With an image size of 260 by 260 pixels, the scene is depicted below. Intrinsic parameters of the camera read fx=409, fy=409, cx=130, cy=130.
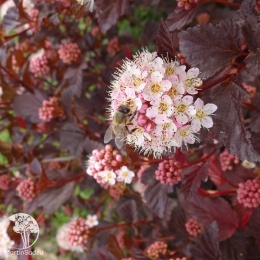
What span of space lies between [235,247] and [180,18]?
845 millimetres

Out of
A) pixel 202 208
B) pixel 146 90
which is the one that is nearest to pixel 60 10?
pixel 146 90

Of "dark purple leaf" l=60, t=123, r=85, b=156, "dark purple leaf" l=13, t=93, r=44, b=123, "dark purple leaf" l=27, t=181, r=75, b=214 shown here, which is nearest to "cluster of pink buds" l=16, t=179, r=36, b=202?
"dark purple leaf" l=27, t=181, r=75, b=214

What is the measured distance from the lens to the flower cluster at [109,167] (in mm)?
1203

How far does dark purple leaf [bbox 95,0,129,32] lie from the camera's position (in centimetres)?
136

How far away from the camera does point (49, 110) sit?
5.48 feet

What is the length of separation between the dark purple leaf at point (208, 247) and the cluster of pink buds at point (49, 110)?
0.78 metres

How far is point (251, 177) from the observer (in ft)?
4.46

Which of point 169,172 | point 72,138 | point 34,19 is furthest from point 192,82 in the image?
point 34,19

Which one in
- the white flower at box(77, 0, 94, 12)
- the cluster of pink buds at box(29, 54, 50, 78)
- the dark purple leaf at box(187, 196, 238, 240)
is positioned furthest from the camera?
the cluster of pink buds at box(29, 54, 50, 78)

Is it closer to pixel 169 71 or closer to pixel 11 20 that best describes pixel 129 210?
pixel 169 71

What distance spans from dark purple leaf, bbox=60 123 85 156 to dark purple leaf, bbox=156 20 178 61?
0.76 m

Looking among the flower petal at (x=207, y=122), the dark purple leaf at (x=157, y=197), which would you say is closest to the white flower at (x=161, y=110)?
the flower petal at (x=207, y=122)

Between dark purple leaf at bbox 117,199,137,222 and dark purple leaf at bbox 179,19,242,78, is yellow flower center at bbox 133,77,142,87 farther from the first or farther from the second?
dark purple leaf at bbox 117,199,137,222

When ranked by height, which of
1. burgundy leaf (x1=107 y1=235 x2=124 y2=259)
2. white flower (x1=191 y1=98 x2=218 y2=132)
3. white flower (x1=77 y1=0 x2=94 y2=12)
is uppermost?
white flower (x1=77 y1=0 x2=94 y2=12)
